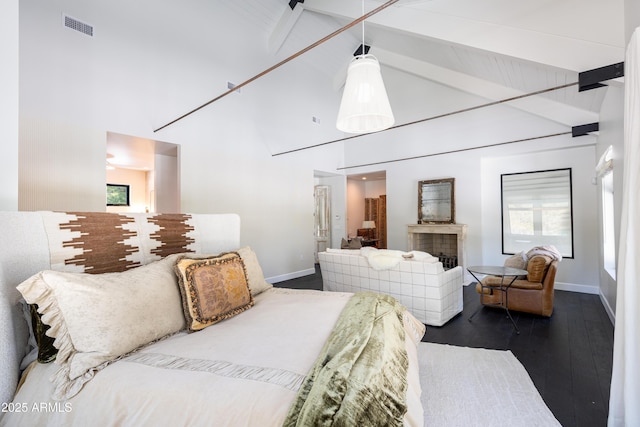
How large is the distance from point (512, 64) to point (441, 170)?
8.84ft

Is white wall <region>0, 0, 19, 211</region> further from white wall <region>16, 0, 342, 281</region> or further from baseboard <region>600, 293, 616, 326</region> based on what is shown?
baseboard <region>600, 293, 616, 326</region>

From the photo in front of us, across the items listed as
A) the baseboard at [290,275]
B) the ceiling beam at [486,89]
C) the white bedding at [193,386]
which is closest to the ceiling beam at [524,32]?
the ceiling beam at [486,89]

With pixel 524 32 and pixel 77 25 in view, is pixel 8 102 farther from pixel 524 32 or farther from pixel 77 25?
pixel 524 32

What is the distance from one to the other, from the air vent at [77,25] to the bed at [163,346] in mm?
3094

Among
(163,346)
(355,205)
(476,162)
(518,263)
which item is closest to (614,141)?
(518,263)

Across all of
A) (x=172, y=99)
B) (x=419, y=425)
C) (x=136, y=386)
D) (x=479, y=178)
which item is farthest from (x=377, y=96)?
(x=479, y=178)

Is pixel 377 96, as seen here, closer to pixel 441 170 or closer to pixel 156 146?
pixel 156 146

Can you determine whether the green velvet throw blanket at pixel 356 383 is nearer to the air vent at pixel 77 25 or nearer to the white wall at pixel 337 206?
the air vent at pixel 77 25

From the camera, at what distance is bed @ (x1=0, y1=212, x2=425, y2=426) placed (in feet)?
3.60

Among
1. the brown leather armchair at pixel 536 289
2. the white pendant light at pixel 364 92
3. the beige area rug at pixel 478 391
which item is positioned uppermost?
the white pendant light at pixel 364 92

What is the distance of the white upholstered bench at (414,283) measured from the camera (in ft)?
11.5

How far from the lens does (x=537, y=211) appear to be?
552cm

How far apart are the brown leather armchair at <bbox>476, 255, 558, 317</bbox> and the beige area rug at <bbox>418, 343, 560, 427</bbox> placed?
55.2 inches

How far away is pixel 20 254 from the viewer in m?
1.49
